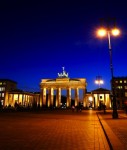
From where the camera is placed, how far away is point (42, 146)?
342 inches

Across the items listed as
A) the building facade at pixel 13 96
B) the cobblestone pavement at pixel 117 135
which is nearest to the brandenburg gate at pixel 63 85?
the building facade at pixel 13 96

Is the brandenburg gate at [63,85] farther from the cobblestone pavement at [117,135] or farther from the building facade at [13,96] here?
the cobblestone pavement at [117,135]

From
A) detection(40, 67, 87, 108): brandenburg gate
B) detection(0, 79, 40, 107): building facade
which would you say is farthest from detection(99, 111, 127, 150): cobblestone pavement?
detection(0, 79, 40, 107): building facade

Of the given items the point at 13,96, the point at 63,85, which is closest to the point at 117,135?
the point at 63,85

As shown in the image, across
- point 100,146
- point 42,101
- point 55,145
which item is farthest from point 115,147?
point 42,101

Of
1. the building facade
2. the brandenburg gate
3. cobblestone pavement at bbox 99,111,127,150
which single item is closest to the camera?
cobblestone pavement at bbox 99,111,127,150

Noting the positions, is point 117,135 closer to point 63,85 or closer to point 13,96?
point 63,85

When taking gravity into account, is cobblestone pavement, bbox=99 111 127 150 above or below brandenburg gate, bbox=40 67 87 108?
below

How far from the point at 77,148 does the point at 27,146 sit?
2.00 metres

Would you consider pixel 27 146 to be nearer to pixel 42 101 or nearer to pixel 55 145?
pixel 55 145

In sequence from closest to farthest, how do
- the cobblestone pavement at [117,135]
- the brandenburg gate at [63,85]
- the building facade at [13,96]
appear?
1. the cobblestone pavement at [117,135]
2. the brandenburg gate at [63,85]
3. the building facade at [13,96]

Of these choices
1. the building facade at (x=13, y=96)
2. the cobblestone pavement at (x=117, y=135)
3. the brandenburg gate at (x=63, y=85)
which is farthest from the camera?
the building facade at (x=13, y=96)

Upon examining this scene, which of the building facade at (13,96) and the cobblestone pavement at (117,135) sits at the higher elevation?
the building facade at (13,96)

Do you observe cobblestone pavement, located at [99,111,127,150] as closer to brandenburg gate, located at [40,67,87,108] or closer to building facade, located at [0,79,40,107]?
brandenburg gate, located at [40,67,87,108]
